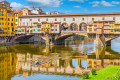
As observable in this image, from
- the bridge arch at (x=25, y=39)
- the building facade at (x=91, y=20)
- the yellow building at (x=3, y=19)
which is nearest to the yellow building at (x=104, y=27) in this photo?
the building facade at (x=91, y=20)

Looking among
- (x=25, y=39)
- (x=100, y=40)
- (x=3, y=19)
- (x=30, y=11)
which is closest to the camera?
(x=100, y=40)

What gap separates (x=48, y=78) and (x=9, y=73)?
790cm

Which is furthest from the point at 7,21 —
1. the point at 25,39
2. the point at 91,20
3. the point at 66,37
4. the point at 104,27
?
the point at 104,27

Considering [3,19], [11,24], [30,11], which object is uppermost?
[30,11]

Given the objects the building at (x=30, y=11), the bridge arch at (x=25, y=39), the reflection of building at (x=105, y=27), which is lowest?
the bridge arch at (x=25, y=39)

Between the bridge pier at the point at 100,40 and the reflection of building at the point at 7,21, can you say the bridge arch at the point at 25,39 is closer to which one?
the reflection of building at the point at 7,21

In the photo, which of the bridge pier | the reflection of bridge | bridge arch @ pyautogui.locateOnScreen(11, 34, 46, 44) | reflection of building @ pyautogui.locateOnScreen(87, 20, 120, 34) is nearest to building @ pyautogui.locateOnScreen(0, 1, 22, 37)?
bridge arch @ pyautogui.locateOnScreen(11, 34, 46, 44)

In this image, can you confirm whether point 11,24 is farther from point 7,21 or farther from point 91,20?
point 91,20

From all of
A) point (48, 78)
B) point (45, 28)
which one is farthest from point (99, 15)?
point (48, 78)

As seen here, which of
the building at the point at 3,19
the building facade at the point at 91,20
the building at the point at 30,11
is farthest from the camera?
the building at the point at 30,11

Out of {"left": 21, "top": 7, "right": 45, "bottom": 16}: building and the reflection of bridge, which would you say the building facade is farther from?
{"left": 21, "top": 7, "right": 45, "bottom": 16}: building

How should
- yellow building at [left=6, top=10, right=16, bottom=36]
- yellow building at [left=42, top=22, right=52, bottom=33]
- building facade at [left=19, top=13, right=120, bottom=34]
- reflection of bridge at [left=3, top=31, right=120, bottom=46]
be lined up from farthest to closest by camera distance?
yellow building at [left=6, top=10, right=16, bottom=36]
yellow building at [left=42, top=22, right=52, bottom=33]
reflection of bridge at [left=3, top=31, right=120, bottom=46]
building facade at [left=19, top=13, right=120, bottom=34]

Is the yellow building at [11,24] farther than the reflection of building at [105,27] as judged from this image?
Yes

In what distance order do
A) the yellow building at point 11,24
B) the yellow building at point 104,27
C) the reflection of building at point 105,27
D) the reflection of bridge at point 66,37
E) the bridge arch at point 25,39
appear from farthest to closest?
1. the bridge arch at point 25,39
2. the yellow building at point 11,24
3. the reflection of bridge at point 66,37
4. the yellow building at point 104,27
5. the reflection of building at point 105,27
